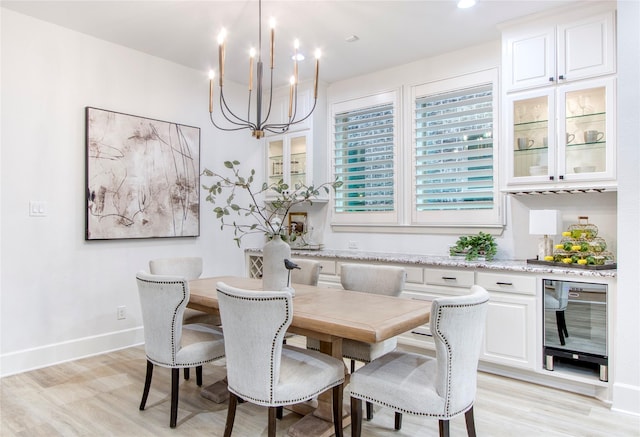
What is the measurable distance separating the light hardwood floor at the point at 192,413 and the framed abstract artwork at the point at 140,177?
1.30m

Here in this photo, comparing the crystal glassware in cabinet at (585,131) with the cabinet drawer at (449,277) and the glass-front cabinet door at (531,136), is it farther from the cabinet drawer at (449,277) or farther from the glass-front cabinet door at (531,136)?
the cabinet drawer at (449,277)

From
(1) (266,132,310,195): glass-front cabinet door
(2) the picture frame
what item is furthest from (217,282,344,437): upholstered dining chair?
(2) the picture frame

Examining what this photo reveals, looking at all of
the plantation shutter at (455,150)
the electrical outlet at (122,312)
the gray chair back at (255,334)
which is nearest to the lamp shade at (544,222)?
the plantation shutter at (455,150)

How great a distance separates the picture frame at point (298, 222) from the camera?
16.3 feet

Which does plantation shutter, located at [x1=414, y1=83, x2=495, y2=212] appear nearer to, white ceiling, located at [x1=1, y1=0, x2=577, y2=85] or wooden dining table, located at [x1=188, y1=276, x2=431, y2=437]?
white ceiling, located at [x1=1, y1=0, x2=577, y2=85]

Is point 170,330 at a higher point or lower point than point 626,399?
higher

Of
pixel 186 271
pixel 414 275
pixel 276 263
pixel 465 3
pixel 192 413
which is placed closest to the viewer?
pixel 276 263

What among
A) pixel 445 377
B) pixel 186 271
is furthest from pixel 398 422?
pixel 186 271

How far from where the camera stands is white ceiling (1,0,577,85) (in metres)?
3.08

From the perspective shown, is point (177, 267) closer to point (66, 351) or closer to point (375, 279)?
point (66, 351)

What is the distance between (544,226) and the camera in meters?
3.18

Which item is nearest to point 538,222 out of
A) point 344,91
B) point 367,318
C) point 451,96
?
point 451,96

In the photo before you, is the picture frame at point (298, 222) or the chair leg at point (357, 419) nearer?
the chair leg at point (357, 419)

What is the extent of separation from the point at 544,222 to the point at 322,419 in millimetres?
2217
